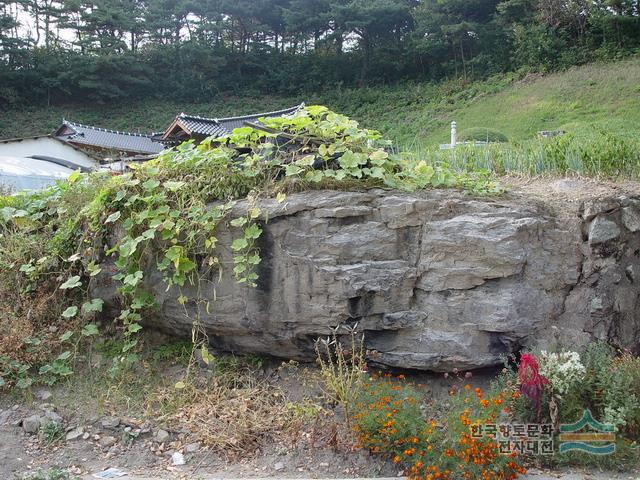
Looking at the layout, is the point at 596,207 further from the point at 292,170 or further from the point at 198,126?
the point at 198,126

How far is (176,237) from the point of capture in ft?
13.3

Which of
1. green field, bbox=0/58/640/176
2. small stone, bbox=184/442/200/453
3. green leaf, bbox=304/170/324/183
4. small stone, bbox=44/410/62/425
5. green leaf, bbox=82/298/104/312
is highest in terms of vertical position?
green field, bbox=0/58/640/176

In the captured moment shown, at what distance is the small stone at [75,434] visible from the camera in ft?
11.6

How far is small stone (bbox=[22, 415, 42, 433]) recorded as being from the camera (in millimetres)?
3623

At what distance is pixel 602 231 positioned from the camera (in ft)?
12.9

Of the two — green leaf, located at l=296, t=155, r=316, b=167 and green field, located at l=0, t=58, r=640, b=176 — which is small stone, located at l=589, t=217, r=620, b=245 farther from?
green field, located at l=0, t=58, r=640, b=176

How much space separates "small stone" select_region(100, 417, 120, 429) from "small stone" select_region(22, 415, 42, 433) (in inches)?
15.9

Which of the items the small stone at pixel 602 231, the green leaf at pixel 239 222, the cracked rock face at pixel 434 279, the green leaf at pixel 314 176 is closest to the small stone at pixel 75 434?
the cracked rock face at pixel 434 279

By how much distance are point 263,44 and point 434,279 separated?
37348 millimetres

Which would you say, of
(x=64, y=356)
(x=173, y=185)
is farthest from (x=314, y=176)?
(x=64, y=356)

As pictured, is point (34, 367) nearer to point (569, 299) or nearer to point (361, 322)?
point (361, 322)

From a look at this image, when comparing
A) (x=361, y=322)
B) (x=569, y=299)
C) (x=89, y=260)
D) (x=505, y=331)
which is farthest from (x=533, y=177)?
(x=89, y=260)

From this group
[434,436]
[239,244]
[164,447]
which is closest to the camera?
[434,436]

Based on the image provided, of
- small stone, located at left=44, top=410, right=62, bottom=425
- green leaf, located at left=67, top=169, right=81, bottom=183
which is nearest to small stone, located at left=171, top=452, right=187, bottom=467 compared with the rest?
small stone, located at left=44, top=410, right=62, bottom=425
